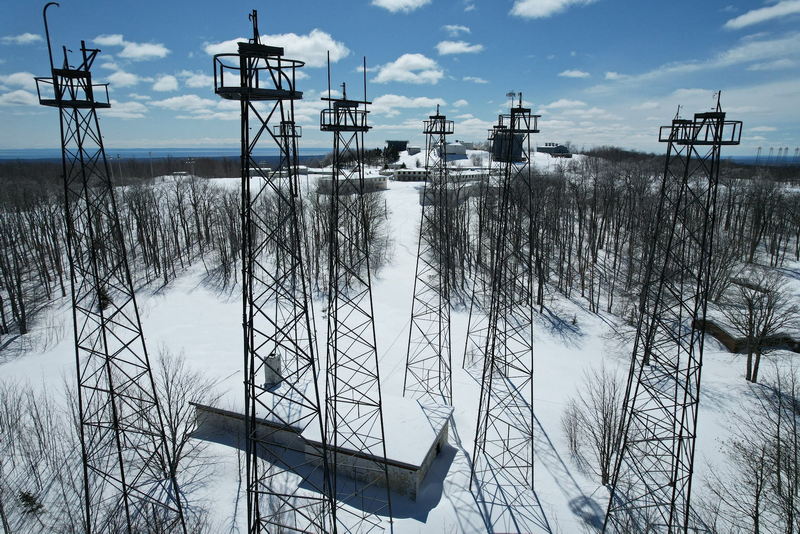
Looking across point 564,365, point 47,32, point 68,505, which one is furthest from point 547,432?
point 47,32

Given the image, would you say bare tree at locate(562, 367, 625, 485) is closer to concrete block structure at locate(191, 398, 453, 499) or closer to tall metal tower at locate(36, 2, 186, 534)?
concrete block structure at locate(191, 398, 453, 499)

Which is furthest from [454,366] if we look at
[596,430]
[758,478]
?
[758,478]

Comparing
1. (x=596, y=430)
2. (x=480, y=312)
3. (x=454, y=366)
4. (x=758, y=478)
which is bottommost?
(x=596, y=430)

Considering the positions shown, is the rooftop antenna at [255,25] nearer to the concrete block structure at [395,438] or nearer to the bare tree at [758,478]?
the concrete block structure at [395,438]

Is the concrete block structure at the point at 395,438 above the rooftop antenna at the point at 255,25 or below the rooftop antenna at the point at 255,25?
below

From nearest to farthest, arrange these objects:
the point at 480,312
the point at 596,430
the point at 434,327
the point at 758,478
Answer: the point at 758,478
the point at 596,430
the point at 434,327
the point at 480,312

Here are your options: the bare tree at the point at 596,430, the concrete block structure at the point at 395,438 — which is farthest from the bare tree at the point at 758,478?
the concrete block structure at the point at 395,438

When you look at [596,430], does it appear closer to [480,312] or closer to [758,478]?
[758,478]

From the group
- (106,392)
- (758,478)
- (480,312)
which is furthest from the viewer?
(480,312)
